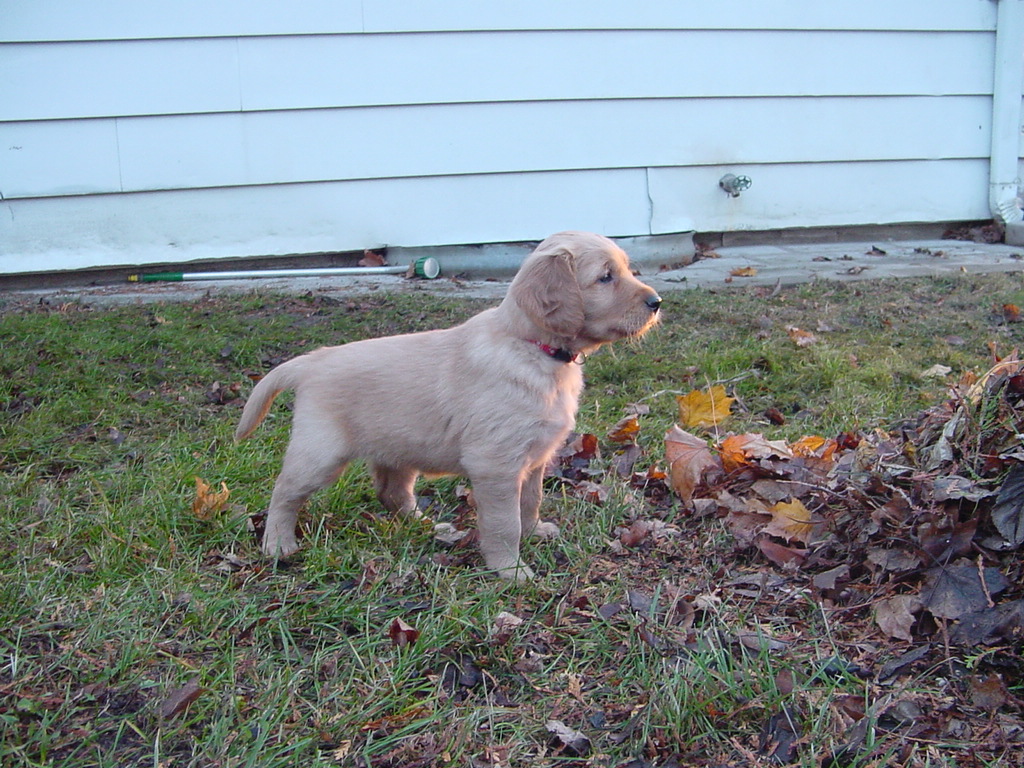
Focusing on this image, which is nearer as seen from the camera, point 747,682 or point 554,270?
point 747,682

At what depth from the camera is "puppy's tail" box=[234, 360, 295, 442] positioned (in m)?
3.41

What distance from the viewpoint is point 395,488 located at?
12.0ft

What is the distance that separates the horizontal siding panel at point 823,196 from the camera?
7.81 metres

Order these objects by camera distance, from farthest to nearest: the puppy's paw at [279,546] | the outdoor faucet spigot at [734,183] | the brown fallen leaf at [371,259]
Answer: the outdoor faucet spigot at [734,183] → the brown fallen leaf at [371,259] → the puppy's paw at [279,546]

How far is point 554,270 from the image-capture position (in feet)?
10.4

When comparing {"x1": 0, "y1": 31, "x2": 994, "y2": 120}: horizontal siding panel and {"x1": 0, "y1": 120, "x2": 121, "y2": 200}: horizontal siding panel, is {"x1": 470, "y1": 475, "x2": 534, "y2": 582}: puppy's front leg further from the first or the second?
{"x1": 0, "y1": 120, "x2": 121, "y2": 200}: horizontal siding panel

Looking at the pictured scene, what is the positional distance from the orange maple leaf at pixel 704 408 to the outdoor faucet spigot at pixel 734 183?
12.3ft

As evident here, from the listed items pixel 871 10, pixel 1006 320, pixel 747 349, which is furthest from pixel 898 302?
pixel 871 10

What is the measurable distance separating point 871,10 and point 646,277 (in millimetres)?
3016

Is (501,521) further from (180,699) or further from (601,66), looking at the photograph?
(601,66)

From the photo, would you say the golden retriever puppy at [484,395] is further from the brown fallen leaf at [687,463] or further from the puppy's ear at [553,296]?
the brown fallen leaf at [687,463]

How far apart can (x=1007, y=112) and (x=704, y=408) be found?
5.59 metres

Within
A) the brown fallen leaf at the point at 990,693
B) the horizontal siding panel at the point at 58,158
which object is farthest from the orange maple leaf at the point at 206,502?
the horizontal siding panel at the point at 58,158

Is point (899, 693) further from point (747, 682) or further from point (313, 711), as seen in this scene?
point (313, 711)
